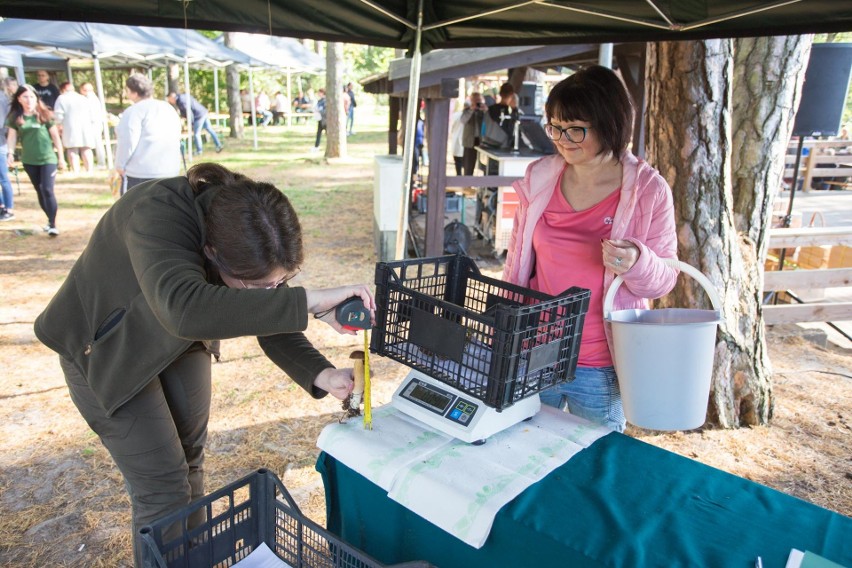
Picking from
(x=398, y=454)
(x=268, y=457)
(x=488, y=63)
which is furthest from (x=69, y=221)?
(x=398, y=454)

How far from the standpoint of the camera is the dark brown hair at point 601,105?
6.43ft

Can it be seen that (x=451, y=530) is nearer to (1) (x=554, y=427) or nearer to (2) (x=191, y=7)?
(1) (x=554, y=427)

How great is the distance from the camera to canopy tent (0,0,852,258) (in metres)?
2.27

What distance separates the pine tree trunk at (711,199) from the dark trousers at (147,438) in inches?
102

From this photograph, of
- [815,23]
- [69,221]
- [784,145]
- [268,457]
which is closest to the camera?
[815,23]

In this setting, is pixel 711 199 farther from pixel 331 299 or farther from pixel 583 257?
pixel 331 299

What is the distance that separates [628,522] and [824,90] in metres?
5.10

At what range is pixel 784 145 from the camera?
365 cm

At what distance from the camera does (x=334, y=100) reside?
13.6 m

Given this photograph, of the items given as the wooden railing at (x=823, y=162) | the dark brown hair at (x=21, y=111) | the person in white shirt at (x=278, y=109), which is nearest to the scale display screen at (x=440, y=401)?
the dark brown hair at (x=21, y=111)

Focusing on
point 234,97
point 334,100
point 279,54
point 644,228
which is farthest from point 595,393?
point 234,97

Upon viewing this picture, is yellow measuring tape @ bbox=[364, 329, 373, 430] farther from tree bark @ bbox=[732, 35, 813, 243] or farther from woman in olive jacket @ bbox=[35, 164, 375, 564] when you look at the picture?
tree bark @ bbox=[732, 35, 813, 243]

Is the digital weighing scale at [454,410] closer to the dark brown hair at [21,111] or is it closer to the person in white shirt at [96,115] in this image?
the dark brown hair at [21,111]

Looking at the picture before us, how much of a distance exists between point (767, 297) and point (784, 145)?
237 centimetres
